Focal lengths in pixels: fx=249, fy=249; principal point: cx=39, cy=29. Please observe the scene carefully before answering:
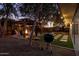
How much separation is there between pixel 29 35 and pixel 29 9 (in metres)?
0.59

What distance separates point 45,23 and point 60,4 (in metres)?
0.55

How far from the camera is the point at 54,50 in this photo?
5.75 metres

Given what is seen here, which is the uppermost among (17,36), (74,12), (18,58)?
(74,12)

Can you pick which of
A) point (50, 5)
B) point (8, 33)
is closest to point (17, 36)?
point (8, 33)

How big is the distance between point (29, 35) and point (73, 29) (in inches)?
39.9

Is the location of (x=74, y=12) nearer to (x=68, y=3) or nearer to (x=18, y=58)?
(x=68, y=3)

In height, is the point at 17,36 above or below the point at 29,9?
below

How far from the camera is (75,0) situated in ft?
18.6

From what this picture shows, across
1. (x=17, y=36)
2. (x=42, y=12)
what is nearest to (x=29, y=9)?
(x=42, y=12)

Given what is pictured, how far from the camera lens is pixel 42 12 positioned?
570 centimetres

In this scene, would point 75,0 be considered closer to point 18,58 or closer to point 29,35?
point 29,35

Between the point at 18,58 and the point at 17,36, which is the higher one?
the point at 17,36

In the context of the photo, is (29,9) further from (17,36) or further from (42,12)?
(17,36)

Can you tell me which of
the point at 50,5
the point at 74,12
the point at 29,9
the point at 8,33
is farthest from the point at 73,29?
the point at 8,33
